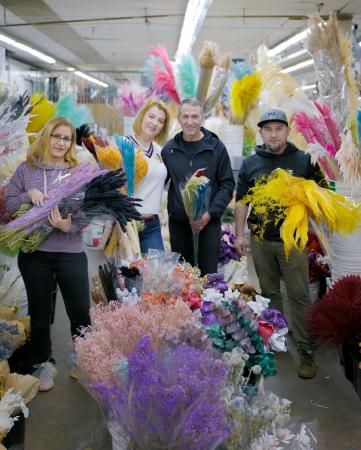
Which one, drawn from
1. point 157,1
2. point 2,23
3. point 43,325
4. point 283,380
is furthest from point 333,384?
point 2,23

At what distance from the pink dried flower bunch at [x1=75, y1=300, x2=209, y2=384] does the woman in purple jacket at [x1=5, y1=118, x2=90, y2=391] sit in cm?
86

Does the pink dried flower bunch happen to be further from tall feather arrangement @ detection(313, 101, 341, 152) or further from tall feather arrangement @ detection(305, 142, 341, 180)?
tall feather arrangement @ detection(313, 101, 341, 152)

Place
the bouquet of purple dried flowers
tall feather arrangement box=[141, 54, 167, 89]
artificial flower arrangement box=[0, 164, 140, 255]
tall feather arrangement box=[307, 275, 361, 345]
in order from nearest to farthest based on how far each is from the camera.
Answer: the bouquet of purple dried flowers
artificial flower arrangement box=[0, 164, 140, 255]
tall feather arrangement box=[307, 275, 361, 345]
tall feather arrangement box=[141, 54, 167, 89]

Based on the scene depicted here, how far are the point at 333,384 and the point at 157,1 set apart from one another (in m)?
6.47

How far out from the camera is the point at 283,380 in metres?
2.61

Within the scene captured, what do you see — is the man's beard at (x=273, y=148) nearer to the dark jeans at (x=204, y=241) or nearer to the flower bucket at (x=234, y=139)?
the dark jeans at (x=204, y=241)

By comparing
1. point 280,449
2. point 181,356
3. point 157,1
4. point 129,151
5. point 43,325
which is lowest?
point 43,325

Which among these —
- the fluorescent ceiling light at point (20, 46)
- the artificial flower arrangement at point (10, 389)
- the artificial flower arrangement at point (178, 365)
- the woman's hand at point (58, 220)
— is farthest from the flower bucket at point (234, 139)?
the fluorescent ceiling light at point (20, 46)

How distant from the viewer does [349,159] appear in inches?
95.6

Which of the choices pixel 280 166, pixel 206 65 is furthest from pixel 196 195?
pixel 206 65

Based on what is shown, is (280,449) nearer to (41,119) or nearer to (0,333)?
(0,333)

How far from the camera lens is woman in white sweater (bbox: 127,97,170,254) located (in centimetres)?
264

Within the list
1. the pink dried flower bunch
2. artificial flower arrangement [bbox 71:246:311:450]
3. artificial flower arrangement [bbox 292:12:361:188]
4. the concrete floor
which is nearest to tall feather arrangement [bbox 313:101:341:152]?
artificial flower arrangement [bbox 292:12:361:188]

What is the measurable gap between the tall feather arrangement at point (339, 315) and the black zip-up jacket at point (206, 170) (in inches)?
30.9
